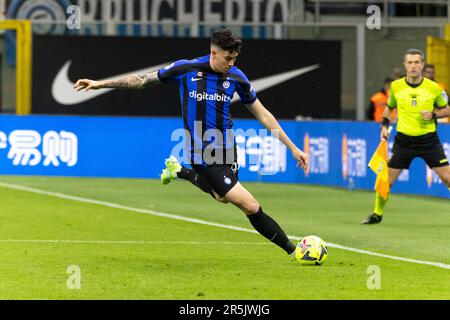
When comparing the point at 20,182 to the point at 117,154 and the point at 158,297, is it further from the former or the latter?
the point at 158,297

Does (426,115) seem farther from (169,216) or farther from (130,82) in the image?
(130,82)

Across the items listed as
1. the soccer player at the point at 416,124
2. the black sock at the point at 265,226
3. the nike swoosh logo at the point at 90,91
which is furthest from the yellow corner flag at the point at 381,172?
the nike swoosh logo at the point at 90,91

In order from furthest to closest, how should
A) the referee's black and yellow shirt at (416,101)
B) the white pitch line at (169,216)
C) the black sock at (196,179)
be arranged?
the referee's black and yellow shirt at (416,101) → the white pitch line at (169,216) → the black sock at (196,179)

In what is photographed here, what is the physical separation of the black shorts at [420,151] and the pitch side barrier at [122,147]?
7.20m

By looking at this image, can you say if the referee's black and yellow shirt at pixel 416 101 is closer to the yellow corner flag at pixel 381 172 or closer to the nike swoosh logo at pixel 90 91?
the yellow corner flag at pixel 381 172

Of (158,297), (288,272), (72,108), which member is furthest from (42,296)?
(72,108)

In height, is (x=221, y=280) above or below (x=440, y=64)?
below

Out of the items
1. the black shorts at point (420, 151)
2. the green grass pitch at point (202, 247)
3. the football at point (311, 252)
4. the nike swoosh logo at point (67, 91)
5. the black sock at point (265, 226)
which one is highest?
the nike swoosh logo at point (67, 91)

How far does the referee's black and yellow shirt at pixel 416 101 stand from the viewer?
16703mm

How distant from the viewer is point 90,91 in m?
27.8

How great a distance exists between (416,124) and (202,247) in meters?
4.17

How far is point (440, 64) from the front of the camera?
82.5 feet

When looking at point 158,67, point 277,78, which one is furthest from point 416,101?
point 158,67
